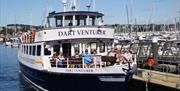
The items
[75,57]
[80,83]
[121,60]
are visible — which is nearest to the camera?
[80,83]

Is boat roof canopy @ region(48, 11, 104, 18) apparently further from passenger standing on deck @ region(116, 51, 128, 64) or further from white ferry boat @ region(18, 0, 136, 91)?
passenger standing on deck @ region(116, 51, 128, 64)

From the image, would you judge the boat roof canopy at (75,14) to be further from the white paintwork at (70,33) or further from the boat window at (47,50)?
the boat window at (47,50)

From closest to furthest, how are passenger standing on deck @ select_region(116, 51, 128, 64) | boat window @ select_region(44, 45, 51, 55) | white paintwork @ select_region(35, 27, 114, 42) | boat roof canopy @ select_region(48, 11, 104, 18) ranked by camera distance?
passenger standing on deck @ select_region(116, 51, 128, 64), white paintwork @ select_region(35, 27, 114, 42), boat window @ select_region(44, 45, 51, 55), boat roof canopy @ select_region(48, 11, 104, 18)

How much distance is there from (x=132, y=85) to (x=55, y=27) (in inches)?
241

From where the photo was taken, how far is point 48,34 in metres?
23.5

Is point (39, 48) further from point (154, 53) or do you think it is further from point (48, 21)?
point (154, 53)

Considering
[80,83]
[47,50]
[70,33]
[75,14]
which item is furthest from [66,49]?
[80,83]

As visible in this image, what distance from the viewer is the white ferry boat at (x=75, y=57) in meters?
20.7

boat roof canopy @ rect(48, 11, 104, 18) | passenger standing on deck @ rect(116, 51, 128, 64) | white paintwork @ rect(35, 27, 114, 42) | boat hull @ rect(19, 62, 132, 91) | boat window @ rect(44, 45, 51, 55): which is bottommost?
boat hull @ rect(19, 62, 132, 91)

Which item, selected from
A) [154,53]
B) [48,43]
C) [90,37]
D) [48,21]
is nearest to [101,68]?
[90,37]

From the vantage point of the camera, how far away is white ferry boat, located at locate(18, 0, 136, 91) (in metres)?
20.7

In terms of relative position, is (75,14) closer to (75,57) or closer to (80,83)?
(75,57)

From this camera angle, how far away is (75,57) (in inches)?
907

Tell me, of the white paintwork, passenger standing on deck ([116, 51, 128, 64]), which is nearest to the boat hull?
passenger standing on deck ([116, 51, 128, 64])
